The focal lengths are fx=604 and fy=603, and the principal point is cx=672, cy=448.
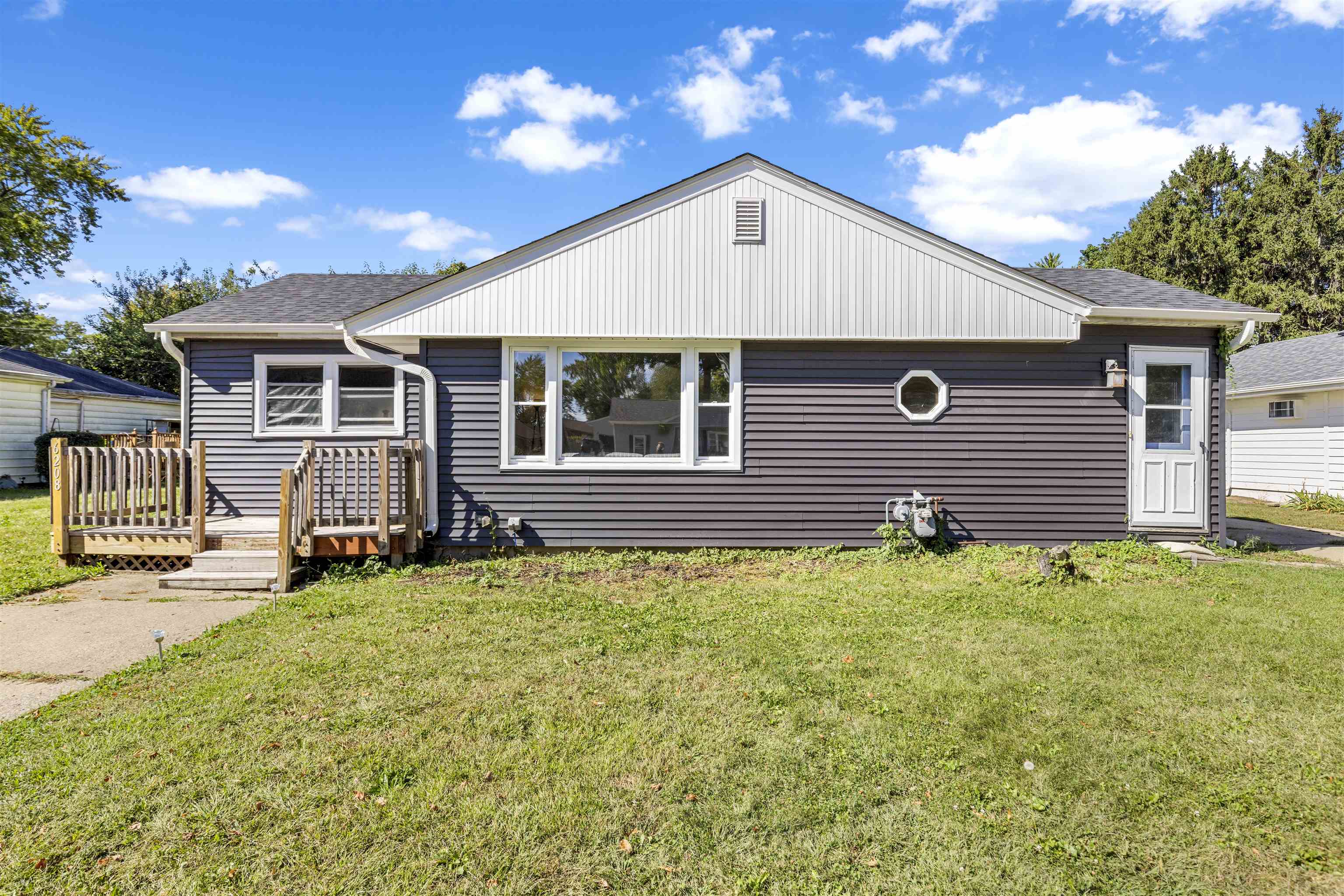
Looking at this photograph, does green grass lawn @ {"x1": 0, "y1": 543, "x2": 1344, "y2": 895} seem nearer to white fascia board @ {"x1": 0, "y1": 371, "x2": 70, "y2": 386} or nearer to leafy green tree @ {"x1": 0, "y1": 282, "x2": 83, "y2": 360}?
white fascia board @ {"x1": 0, "y1": 371, "x2": 70, "y2": 386}

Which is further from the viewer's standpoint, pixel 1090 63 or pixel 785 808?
pixel 1090 63

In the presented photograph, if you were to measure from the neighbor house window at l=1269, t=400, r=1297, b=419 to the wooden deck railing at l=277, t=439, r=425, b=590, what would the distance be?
715 inches

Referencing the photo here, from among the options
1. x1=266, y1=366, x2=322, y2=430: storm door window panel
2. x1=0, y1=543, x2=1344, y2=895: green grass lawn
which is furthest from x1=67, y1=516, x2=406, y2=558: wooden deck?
x1=266, y1=366, x2=322, y2=430: storm door window panel

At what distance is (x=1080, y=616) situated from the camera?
493 centimetres

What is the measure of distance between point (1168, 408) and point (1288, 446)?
1007 centimetres

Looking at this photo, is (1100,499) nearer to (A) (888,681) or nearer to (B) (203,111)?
(A) (888,681)

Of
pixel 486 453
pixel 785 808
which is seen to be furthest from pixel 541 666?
pixel 486 453

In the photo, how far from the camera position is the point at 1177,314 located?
23.4ft

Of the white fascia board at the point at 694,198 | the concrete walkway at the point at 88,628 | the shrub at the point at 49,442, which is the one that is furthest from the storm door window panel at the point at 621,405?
the shrub at the point at 49,442

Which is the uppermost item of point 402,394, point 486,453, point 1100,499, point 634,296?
point 634,296

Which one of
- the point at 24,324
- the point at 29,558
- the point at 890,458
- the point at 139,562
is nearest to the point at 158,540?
the point at 139,562

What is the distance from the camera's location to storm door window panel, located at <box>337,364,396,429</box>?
8625mm

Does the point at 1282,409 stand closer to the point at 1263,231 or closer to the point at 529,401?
the point at 1263,231

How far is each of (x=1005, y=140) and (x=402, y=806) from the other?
28.5m
